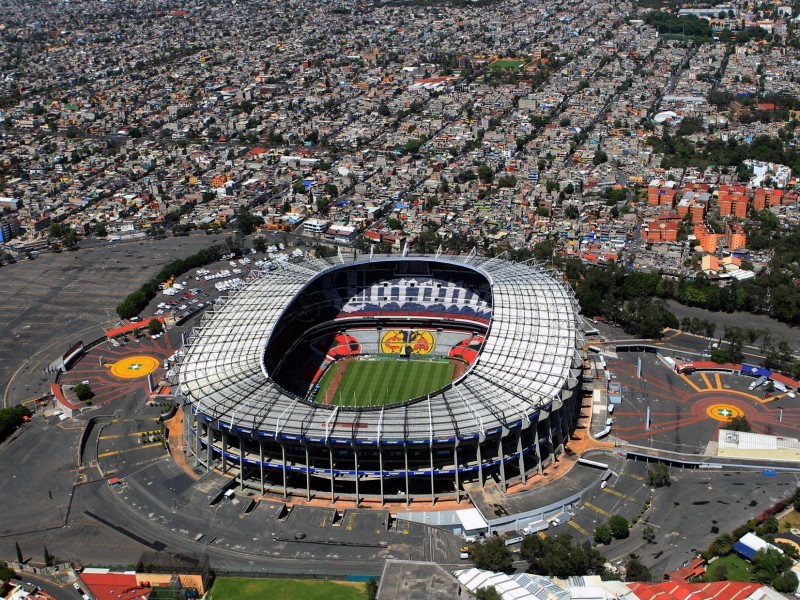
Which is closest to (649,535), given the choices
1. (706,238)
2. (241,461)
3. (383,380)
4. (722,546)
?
(722,546)

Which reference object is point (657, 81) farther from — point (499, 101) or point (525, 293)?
point (525, 293)

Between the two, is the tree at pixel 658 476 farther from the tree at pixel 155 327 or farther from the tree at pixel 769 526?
the tree at pixel 155 327

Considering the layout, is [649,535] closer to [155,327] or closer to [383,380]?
[383,380]

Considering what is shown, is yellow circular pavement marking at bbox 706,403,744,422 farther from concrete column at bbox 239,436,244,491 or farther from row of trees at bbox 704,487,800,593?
concrete column at bbox 239,436,244,491

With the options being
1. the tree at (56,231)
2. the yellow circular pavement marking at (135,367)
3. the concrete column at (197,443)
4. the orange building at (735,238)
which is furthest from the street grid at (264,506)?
the tree at (56,231)

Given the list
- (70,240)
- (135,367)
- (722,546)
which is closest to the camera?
(722,546)

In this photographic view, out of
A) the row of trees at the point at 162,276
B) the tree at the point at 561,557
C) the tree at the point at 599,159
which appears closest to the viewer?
the tree at the point at 561,557
